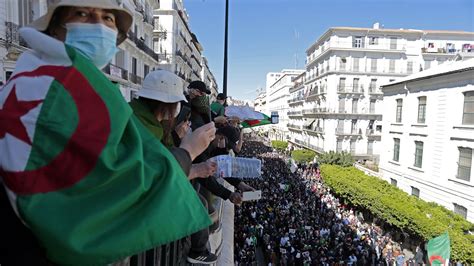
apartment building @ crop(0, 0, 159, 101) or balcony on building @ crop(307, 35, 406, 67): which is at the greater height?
balcony on building @ crop(307, 35, 406, 67)

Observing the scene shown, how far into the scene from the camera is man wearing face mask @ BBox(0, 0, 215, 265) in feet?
3.17

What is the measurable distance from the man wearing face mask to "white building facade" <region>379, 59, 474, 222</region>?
2113 centimetres

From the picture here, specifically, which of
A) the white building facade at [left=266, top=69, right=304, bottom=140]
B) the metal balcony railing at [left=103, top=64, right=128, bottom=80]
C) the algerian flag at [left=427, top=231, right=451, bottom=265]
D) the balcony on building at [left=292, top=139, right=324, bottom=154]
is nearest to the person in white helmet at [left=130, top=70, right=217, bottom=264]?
the algerian flag at [left=427, top=231, right=451, bottom=265]

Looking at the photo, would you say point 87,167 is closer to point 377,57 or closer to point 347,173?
point 347,173

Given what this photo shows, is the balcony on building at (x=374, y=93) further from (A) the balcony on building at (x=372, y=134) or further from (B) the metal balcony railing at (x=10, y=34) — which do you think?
(B) the metal balcony railing at (x=10, y=34)

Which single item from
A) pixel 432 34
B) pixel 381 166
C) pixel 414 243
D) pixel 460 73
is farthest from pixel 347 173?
pixel 432 34

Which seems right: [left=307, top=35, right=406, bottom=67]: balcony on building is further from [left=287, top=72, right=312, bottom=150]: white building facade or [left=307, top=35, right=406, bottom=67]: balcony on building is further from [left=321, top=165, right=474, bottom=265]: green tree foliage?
[left=321, top=165, right=474, bottom=265]: green tree foliage

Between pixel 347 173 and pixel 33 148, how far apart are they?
25853mm

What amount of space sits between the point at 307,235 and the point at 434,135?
11320 millimetres

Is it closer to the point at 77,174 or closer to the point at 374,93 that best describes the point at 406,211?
the point at 77,174

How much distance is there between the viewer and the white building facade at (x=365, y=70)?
4775 cm

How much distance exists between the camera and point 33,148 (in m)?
0.97

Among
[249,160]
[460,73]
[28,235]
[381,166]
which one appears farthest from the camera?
[381,166]

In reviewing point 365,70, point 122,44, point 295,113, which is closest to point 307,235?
point 122,44
